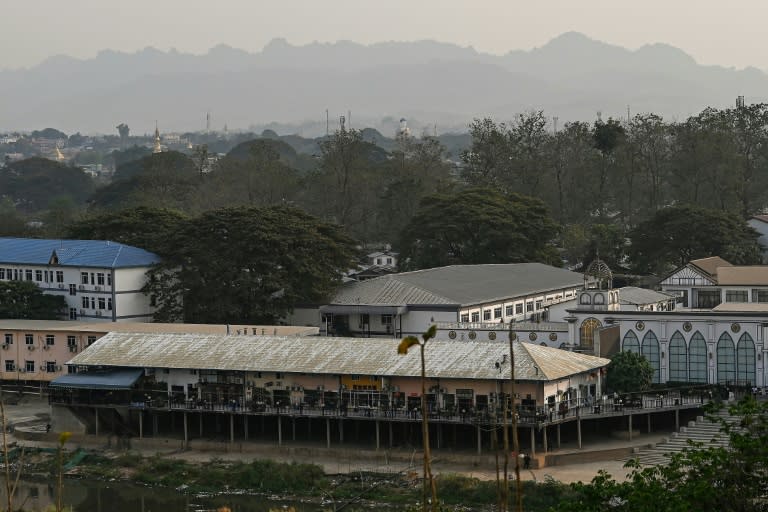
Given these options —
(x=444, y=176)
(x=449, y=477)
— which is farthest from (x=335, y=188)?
(x=449, y=477)

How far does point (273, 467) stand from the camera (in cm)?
4419

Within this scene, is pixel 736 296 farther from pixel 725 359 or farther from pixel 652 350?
pixel 725 359

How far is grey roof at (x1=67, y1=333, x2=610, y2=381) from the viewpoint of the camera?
46219mm

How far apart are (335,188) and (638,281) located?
27.1 m

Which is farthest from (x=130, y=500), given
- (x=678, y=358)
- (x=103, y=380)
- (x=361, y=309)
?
(x=678, y=358)

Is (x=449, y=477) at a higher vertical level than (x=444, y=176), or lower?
lower

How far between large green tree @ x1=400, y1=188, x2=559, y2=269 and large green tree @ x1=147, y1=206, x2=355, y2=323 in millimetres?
11084

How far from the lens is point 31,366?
57.6 metres

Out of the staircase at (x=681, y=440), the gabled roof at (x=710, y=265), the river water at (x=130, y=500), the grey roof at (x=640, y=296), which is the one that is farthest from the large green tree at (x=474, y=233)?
the river water at (x=130, y=500)

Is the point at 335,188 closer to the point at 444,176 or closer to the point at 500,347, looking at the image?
the point at 444,176

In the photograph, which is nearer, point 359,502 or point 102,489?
point 359,502

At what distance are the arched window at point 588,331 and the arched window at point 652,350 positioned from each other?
1781mm

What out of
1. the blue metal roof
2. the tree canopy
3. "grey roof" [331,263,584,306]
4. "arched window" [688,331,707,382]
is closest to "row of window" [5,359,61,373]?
the blue metal roof

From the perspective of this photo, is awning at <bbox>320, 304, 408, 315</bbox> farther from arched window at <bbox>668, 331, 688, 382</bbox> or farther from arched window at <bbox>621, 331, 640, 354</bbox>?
arched window at <bbox>668, 331, 688, 382</bbox>
